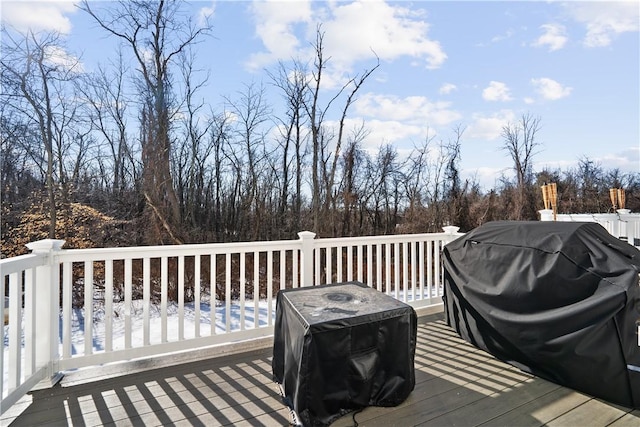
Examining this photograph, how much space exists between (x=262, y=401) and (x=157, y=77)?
736 centimetres

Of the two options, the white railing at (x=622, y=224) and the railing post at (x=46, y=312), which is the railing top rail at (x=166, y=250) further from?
the white railing at (x=622, y=224)

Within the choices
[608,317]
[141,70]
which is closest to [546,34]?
[608,317]

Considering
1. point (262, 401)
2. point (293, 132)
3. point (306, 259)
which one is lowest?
point (262, 401)

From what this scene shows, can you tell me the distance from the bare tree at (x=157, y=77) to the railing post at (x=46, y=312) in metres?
4.59

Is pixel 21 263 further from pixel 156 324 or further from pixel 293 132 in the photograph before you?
pixel 293 132

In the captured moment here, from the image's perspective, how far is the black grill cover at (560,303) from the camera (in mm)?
1902

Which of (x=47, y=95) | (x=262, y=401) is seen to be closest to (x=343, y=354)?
(x=262, y=401)

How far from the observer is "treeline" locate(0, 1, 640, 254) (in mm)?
5984

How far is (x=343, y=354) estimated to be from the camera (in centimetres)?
178

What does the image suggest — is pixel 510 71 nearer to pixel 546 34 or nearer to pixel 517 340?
pixel 546 34

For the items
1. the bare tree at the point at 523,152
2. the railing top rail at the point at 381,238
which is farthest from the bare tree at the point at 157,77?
the bare tree at the point at 523,152

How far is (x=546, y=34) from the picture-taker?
20.7 feet

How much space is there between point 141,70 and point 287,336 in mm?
7357

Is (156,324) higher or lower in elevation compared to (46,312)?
lower
